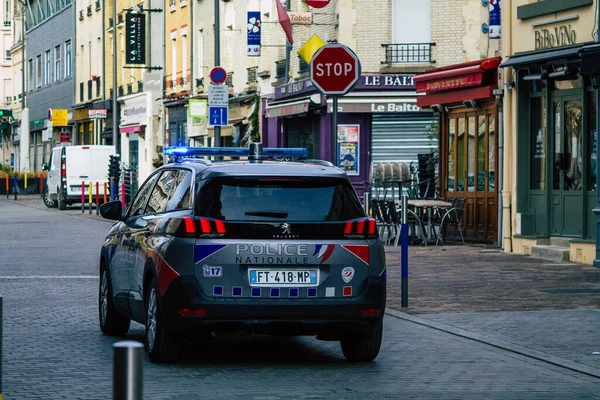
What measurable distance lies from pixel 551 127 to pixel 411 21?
13.4m

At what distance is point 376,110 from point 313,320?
85.3 ft

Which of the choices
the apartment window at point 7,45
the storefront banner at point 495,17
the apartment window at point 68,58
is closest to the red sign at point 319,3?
the storefront banner at point 495,17

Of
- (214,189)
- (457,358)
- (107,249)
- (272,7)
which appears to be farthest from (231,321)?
(272,7)

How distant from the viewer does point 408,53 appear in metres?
35.2

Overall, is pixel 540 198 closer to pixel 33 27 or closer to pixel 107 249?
pixel 107 249

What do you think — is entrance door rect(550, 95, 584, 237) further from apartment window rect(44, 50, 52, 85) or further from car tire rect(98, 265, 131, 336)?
apartment window rect(44, 50, 52, 85)

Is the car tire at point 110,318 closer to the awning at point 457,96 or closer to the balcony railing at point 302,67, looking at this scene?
the awning at point 457,96

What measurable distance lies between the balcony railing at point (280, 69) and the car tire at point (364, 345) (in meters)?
29.9

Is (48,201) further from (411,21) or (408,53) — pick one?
(411,21)

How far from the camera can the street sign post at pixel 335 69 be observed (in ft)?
47.6

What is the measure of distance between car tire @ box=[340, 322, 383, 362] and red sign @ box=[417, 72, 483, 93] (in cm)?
1520

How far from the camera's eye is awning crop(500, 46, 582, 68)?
67.5ft

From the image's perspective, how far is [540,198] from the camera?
22.6 metres

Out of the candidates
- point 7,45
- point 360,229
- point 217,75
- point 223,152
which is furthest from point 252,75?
point 7,45
